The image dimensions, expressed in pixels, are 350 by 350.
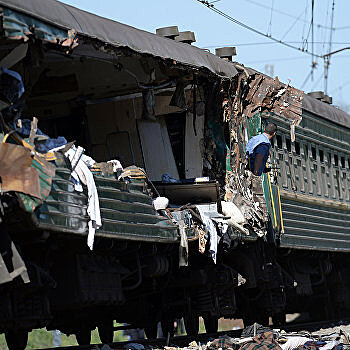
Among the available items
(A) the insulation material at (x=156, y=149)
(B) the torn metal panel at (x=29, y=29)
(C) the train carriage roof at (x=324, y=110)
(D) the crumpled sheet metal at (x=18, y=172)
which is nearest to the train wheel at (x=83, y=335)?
(A) the insulation material at (x=156, y=149)

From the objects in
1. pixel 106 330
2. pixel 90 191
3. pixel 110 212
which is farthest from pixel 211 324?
pixel 90 191

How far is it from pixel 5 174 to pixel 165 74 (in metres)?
5.61

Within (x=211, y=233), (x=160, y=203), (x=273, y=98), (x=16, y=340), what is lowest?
(x=16, y=340)

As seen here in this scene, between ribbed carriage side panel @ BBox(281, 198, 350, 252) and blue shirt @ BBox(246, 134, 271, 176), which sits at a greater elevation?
blue shirt @ BBox(246, 134, 271, 176)

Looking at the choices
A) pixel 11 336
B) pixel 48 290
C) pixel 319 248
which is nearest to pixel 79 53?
pixel 48 290

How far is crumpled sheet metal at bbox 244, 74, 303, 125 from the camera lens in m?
15.8

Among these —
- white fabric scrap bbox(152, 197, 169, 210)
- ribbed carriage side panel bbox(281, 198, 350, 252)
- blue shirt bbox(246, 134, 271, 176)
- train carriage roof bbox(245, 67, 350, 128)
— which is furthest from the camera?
train carriage roof bbox(245, 67, 350, 128)

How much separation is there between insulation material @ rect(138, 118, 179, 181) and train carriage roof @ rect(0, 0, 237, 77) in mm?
1347

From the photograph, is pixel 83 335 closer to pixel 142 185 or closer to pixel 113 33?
pixel 142 185

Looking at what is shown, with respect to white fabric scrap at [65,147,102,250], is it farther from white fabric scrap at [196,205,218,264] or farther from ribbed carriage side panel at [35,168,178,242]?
white fabric scrap at [196,205,218,264]

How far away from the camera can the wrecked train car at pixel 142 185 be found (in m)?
9.04

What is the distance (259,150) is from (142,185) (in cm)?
419

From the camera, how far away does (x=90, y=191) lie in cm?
988

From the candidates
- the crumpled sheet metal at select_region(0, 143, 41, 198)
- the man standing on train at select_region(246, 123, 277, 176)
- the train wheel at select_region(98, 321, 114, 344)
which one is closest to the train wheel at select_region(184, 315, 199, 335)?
the train wheel at select_region(98, 321, 114, 344)
